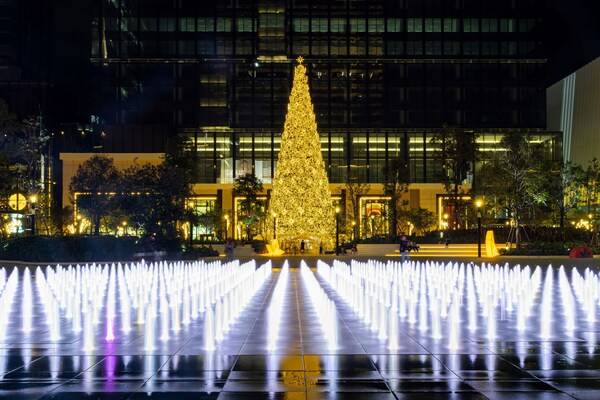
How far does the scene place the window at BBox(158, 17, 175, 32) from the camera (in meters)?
92.7

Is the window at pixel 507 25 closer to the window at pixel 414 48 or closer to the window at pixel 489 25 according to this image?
the window at pixel 489 25

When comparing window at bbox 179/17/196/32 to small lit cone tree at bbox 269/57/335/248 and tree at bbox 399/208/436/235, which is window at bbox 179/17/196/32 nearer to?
tree at bbox 399/208/436/235

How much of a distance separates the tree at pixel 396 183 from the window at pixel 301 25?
60.1 ft

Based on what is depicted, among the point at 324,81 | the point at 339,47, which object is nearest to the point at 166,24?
the point at 324,81

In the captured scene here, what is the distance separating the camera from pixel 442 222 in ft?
301

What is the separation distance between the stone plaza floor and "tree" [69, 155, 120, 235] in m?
51.1

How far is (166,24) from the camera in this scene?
9281cm

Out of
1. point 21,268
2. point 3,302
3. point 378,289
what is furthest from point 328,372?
point 21,268

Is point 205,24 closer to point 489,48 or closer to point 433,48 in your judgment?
point 433,48

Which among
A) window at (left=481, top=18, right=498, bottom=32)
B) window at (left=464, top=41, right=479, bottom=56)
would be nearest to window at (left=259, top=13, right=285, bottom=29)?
window at (left=464, top=41, right=479, bottom=56)

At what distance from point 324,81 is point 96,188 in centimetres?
3321

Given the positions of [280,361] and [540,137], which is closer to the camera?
[280,361]

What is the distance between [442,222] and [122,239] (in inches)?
2065

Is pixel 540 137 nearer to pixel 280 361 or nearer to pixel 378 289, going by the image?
pixel 378 289
